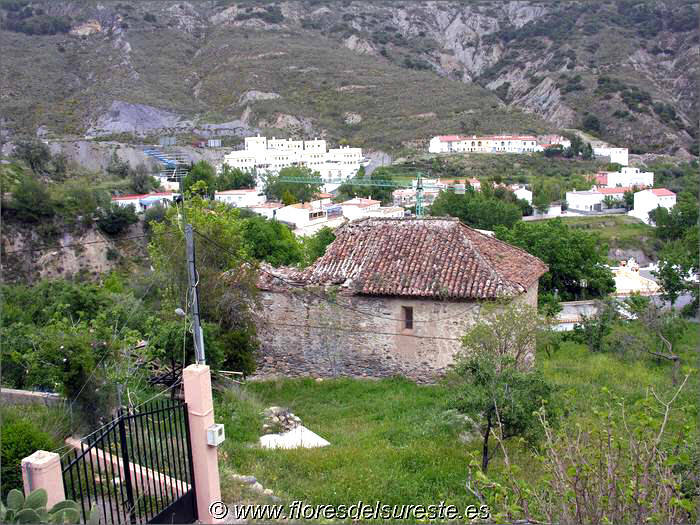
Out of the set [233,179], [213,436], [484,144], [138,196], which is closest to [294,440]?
[213,436]

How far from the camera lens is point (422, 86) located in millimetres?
91125

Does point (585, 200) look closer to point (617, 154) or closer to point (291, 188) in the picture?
point (617, 154)

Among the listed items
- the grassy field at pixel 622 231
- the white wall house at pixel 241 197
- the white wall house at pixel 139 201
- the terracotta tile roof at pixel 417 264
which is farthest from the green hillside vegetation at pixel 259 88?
the terracotta tile roof at pixel 417 264

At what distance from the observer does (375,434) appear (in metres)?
8.92

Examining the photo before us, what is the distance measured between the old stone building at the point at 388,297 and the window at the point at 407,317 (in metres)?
0.02

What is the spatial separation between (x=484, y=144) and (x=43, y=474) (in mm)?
73229

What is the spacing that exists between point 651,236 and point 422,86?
49076mm

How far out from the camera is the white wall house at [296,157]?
226ft

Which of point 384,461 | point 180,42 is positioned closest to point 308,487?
point 384,461

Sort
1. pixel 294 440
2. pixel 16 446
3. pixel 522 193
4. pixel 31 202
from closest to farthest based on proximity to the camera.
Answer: pixel 16 446 < pixel 294 440 < pixel 31 202 < pixel 522 193

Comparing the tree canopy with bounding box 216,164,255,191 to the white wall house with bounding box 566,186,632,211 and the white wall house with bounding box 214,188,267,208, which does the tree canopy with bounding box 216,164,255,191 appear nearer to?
the white wall house with bounding box 214,188,267,208

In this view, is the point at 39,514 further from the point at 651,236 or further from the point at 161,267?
the point at 651,236

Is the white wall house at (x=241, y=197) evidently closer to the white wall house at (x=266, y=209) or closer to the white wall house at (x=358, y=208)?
the white wall house at (x=266, y=209)

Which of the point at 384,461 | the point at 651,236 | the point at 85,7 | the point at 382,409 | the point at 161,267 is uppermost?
the point at 85,7
